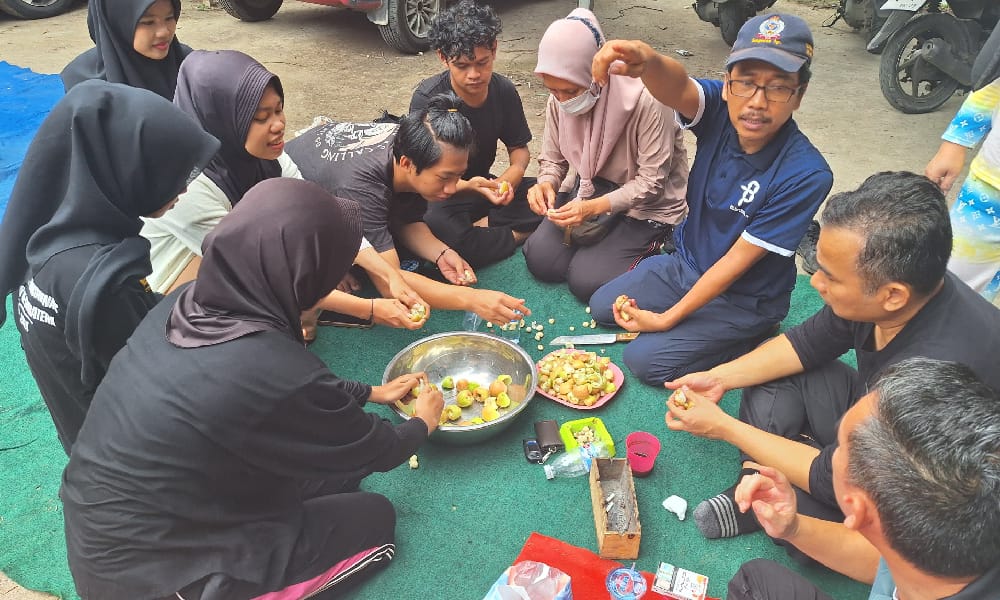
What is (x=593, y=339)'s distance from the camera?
3.38 m

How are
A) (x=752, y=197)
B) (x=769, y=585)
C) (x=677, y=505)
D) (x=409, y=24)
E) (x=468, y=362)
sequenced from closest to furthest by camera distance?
(x=769, y=585), (x=677, y=505), (x=752, y=197), (x=468, y=362), (x=409, y=24)

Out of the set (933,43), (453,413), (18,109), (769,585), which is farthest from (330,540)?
(933,43)

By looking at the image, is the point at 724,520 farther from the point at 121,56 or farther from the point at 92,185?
the point at 121,56

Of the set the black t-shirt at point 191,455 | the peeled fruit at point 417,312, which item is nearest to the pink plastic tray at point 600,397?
the peeled fruit at point 417,312

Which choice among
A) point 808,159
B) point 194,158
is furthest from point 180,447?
point 808,159

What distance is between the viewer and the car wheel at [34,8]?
26.2 ft

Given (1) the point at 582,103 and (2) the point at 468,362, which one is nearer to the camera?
(2) the point at 468,362

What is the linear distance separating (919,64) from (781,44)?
4.37m

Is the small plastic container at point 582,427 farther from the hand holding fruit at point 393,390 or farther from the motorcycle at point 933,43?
the motorcycle at point 933,43

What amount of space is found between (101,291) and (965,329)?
2513mm

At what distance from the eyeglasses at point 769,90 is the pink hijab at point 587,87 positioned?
2.50 ft

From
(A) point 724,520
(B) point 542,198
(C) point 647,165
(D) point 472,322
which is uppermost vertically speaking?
(C) point 647,165

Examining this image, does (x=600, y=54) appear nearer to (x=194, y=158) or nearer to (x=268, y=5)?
(x=194, y=158)

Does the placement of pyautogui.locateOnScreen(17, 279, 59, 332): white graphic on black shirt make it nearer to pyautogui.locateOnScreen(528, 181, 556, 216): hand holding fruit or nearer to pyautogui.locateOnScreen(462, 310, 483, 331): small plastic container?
pyautogui.locateOnScreen(462, 310, 483, 331): small plastic container
